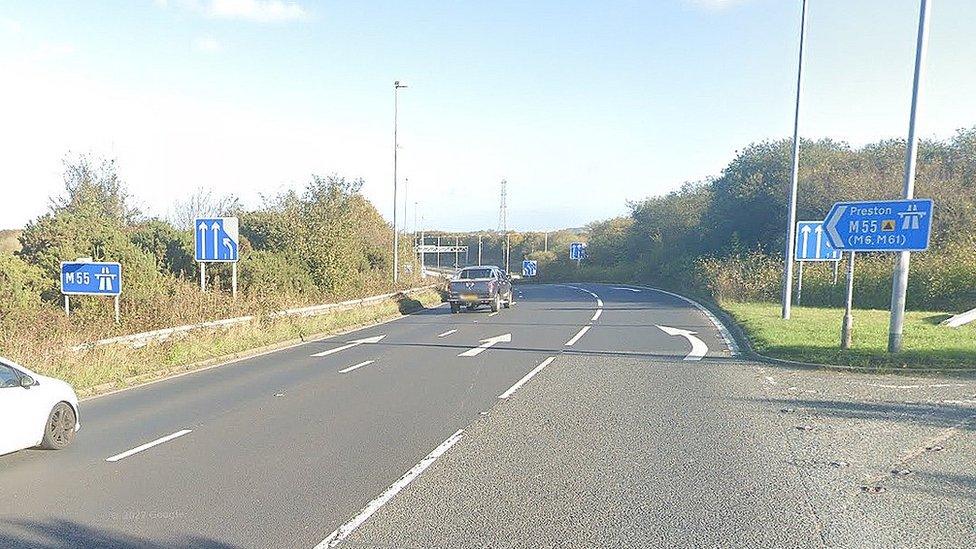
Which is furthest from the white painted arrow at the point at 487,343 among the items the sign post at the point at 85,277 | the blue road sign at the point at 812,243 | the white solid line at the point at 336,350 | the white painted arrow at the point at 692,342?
the blue road sign at the point at 812,243

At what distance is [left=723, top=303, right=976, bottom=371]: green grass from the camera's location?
42.1 feet

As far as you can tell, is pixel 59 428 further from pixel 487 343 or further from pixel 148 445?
pixel 487 343

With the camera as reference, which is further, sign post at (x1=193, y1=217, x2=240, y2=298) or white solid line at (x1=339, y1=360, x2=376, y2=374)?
sign post at (x1=193, y1=217, x2=240, y2=298)

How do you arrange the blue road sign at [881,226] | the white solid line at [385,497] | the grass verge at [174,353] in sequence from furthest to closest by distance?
the blue road sign at [881,226]
the grass verge at [174,353]
the white solid line at [385,497]

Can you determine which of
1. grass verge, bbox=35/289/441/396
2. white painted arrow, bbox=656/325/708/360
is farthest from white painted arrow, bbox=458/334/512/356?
grass verge, bbox=35/289/441/396

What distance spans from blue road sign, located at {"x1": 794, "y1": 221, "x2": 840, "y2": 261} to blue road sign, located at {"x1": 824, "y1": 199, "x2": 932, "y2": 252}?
23.7 feet

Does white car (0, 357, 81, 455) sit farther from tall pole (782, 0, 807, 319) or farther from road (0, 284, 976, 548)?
tall pole (782, 0, 807, 319)

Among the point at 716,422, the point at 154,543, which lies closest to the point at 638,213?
the point at 716,422

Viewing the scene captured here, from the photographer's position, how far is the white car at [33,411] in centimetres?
735

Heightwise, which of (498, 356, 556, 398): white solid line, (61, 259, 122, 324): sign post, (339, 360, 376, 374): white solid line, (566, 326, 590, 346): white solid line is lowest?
(339, 360, 376, 374): white solid line

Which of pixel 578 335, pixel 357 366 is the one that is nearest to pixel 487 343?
pixel 578 335

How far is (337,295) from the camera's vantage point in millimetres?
27594

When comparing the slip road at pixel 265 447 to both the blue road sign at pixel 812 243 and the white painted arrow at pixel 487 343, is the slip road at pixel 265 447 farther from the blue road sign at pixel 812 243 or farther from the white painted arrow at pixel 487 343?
the blue road sign at pixel 812 243

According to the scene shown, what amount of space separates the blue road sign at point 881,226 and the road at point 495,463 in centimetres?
303
